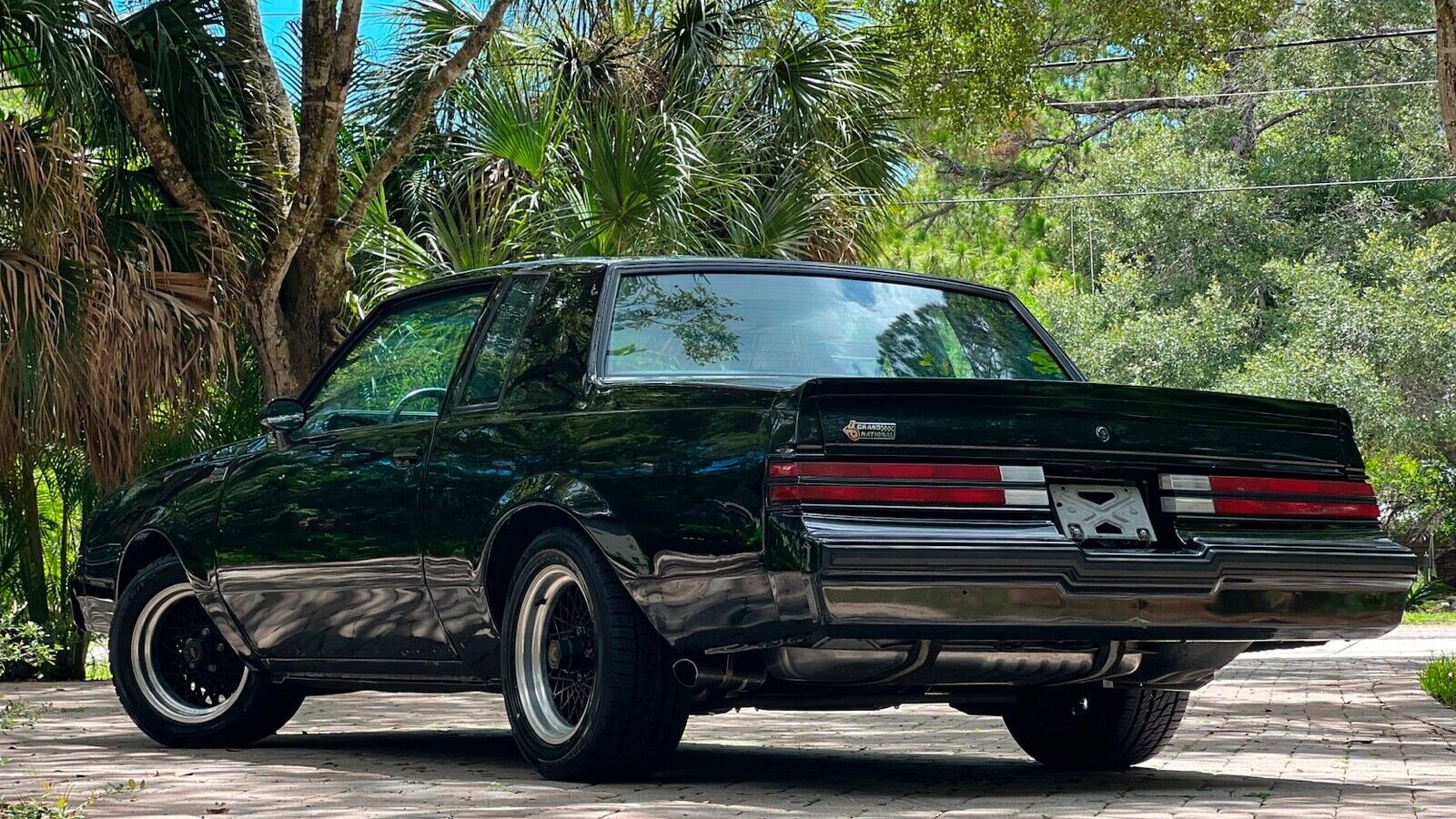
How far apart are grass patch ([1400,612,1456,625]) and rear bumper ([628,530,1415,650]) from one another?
852 inches

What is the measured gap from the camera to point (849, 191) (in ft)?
51.0

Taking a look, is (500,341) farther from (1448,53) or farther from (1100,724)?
(1448,53)

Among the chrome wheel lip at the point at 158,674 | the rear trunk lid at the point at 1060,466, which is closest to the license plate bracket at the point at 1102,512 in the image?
the rear trunk lid at the point at 1060,466

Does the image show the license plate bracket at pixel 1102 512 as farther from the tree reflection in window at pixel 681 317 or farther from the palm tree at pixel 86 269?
the palm tree at pixel 86 269

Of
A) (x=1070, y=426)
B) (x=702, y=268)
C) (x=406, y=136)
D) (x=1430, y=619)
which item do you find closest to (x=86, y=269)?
(x=406, y=136)

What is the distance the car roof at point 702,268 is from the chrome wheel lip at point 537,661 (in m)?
1.11

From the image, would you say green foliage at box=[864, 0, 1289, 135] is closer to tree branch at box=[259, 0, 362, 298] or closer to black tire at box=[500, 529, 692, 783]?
tree branch at box=[259, 0, 362, 298]

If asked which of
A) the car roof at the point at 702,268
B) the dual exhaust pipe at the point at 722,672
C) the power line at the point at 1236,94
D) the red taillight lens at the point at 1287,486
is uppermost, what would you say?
the power line at the point at 1236,94

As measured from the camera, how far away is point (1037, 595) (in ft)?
18.0

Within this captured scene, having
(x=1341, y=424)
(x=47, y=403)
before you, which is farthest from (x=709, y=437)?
(x=47, y=403)

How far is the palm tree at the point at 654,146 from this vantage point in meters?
13.7

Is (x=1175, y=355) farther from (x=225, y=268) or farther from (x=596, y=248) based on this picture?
(x=225, y=268)

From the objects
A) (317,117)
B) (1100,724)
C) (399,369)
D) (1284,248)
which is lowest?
(1100,724)

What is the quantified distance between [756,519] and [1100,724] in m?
2.31
